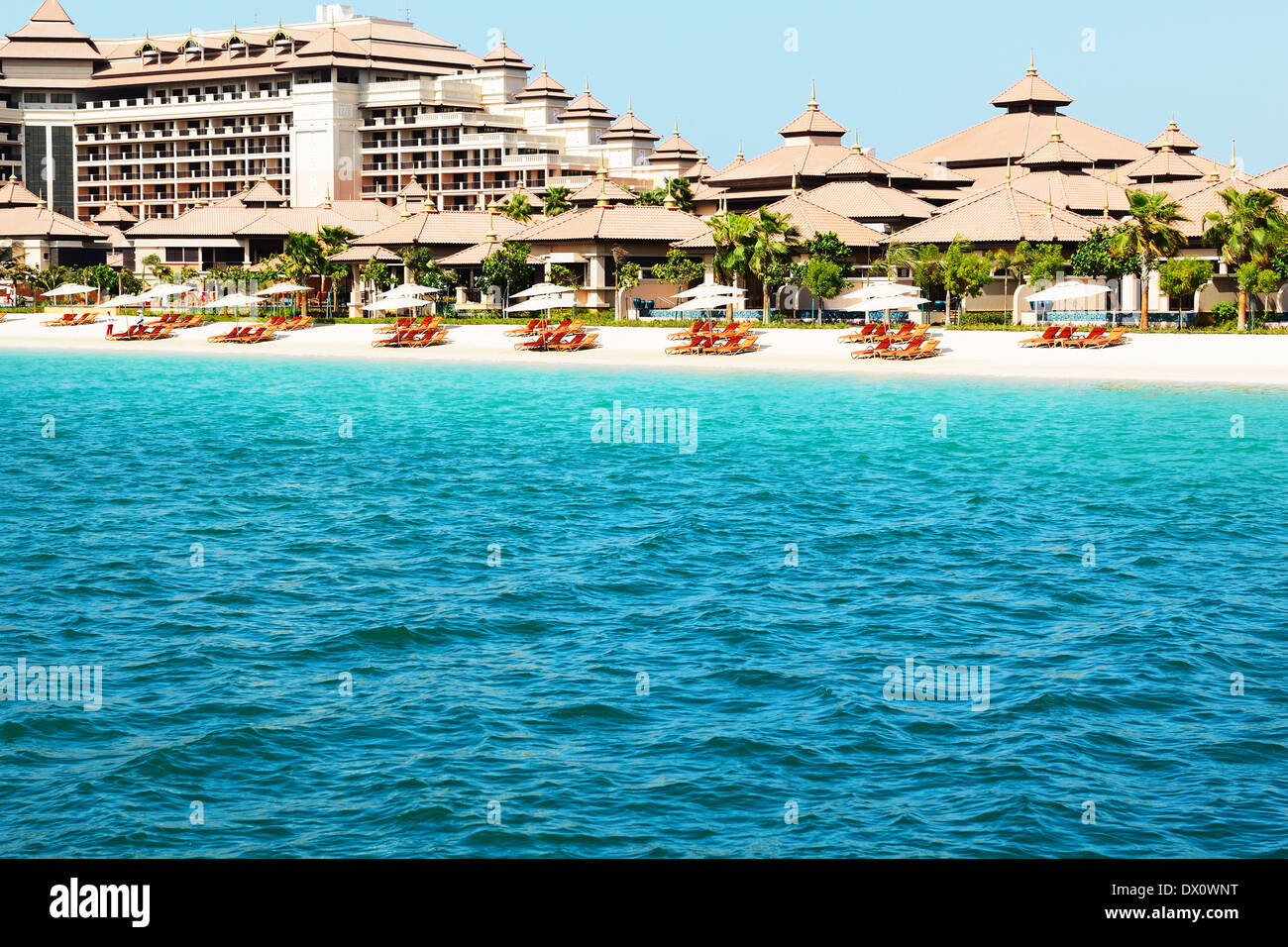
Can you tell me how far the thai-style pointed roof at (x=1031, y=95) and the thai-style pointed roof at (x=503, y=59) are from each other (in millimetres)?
49497

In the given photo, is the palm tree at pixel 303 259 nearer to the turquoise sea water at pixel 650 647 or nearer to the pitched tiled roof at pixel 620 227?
the pitched tiled roof at pixel 620 227

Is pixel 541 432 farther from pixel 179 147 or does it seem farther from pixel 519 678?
pixel 179 147

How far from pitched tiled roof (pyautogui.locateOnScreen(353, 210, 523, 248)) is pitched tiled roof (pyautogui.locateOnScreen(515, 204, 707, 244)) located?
9.26 feet

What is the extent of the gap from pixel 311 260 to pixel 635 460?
45643 millimetres

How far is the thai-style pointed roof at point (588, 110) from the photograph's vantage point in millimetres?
118875

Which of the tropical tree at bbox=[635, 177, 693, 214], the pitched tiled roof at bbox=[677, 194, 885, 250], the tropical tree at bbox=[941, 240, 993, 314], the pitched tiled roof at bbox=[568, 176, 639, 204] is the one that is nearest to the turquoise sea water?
the tropical tree at bbox=[941, 240, 993, 314]

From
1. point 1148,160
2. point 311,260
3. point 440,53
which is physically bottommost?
point 311,260

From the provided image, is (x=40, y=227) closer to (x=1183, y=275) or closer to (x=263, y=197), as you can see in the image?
(x=263, y=197)

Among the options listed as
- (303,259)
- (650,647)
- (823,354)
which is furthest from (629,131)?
(650,647)

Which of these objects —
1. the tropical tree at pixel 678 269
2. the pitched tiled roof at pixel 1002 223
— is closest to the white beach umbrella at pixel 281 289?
the tropical tree at pixel 678 269

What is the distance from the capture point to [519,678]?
1523cm

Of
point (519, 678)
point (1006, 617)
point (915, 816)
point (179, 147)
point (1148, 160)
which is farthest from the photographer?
point (179, 147)

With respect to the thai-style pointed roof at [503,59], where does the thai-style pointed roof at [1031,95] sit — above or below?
below
